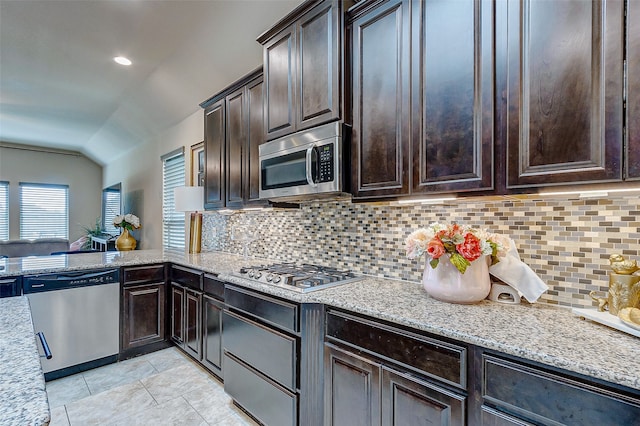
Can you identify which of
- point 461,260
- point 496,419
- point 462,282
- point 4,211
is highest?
point 4,211

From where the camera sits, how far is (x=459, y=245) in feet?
4.62

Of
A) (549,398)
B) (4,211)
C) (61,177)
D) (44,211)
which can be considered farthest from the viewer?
(61,177)

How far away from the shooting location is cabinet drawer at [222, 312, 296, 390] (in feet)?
5.71

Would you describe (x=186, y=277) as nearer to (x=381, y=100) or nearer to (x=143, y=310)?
(x=143, y=310)

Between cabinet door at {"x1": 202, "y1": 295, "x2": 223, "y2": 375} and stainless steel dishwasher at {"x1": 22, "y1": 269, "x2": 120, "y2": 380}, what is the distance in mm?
928

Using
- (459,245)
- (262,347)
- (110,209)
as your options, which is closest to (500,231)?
(459,245)

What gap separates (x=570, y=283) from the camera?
4.65ft

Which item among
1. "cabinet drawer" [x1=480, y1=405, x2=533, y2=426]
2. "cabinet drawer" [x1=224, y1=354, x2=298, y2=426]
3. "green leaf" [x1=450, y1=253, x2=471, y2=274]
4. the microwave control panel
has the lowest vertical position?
"cabinet drawer" [x1=224, y1=354, x2=298, y2=426]

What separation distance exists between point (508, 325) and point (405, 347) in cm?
39

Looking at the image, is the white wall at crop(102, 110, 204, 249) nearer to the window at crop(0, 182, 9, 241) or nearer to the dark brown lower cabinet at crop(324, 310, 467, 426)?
the window at crop(0, 182, 9, 241)

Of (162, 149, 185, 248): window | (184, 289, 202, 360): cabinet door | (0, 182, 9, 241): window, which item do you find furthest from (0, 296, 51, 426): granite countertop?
(0, 182, 9, 241): window

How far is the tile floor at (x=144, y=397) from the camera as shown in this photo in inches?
83.4

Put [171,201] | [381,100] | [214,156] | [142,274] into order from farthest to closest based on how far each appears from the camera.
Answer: [171,201] → [214,156] → [142,274] → [381,100]

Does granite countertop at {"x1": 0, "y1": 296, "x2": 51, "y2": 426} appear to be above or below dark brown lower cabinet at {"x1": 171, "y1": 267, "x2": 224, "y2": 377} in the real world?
above
